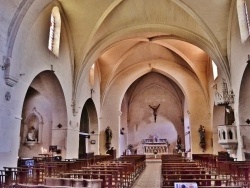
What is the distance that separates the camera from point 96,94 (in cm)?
2177

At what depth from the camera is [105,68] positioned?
2250 centimetres

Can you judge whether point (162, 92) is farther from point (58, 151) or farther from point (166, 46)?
point (58, 151)

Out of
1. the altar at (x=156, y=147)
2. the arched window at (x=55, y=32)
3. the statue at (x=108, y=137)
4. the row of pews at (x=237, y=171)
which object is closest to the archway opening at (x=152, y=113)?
the altar at (x=156, y=147)

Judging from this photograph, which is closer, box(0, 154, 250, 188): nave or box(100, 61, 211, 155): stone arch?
box(0, 154, 250, 188): nave

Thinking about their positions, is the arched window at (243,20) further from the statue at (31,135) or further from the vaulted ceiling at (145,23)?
the statue at (31,135)

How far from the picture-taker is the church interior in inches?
404

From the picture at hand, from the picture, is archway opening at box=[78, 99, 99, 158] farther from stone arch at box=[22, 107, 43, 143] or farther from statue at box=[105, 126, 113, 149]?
stone arch at box=[22, 107, 43, 143]

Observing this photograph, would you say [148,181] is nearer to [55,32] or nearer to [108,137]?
[55,32]

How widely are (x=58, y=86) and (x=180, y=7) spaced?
8365mm

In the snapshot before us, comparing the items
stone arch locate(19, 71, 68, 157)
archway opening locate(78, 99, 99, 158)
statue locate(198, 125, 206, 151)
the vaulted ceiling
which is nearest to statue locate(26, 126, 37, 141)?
stone arch locate(19, 71, 68, 157)

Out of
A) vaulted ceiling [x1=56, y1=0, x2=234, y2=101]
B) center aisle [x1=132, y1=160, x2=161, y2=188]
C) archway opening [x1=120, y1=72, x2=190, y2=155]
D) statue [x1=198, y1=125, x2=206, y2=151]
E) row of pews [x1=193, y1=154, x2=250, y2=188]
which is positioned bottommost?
center aisle [x1=132, y1=160, x2=161, y2=188]

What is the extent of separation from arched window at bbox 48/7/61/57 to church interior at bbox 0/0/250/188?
0.06m

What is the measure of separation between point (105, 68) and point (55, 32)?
865cm

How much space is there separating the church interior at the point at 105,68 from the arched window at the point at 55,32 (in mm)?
56
